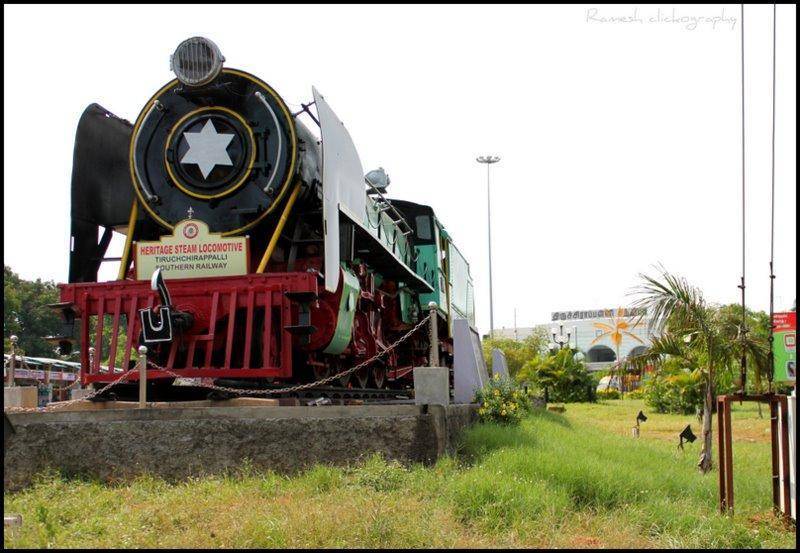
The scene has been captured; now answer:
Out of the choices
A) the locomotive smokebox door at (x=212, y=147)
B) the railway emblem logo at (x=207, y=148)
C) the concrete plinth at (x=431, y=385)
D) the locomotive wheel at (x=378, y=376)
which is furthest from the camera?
the locomotive wheel at (x=378, y=376)

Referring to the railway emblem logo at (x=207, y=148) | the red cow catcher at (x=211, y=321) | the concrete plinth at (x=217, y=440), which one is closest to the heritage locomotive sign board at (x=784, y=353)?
the concrete plinth at (x=217, y=440)

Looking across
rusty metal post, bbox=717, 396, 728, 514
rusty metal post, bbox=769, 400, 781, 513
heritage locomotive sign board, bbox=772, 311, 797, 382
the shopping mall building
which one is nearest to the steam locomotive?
rusty metal post, bbox=717, 396, 728, 514

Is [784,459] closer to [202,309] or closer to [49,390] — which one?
[202,309]

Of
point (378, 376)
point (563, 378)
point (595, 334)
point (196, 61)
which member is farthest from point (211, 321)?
point (595, 334)

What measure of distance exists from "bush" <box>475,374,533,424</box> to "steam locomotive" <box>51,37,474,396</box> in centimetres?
171

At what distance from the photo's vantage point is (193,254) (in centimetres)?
833

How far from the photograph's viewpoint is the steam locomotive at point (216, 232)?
793cm

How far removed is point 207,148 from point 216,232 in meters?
0.94

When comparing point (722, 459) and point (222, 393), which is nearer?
point (722, 459)

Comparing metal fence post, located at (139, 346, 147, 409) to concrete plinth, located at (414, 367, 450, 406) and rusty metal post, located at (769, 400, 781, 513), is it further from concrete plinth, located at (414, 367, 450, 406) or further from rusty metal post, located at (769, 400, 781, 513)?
rusty metal post, located at (769, 400, 781, 513)

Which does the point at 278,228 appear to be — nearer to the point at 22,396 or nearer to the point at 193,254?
the point at 193,254

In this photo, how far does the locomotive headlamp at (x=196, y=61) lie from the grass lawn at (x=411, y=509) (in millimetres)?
4289

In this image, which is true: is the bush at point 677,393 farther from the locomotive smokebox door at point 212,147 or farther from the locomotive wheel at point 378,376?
the locomotive smokebox door at point 212,147

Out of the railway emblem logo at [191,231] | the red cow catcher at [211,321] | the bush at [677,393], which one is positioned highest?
the railway emblem logo at [191,231]
